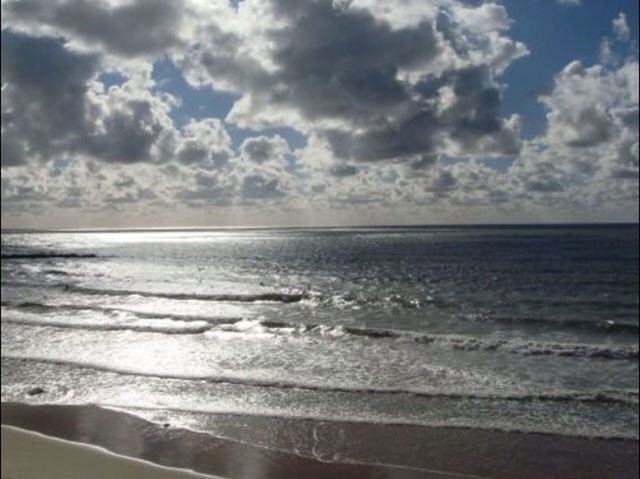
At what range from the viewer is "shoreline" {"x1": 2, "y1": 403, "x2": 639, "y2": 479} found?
921cm

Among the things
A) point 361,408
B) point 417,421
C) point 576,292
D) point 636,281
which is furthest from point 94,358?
point 636,281

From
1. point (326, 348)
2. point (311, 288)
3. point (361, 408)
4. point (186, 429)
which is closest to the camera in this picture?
point (186, 429)

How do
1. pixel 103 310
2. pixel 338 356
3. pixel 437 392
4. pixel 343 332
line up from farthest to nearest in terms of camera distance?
pixel 103 310 < pixel 343 332 < pixel 338 356 < pixel 437 392

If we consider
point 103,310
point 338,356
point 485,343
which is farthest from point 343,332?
point 103,310

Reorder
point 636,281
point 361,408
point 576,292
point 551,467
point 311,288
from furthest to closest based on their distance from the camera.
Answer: point 636,281
point 311,288
point 576,292
point 361,408
point 551,467

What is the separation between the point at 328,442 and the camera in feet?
34.9

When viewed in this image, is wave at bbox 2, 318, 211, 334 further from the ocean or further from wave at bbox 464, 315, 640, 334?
wave at bbox 464, 315, 640, 334

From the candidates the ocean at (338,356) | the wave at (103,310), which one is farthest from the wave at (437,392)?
the wave at (103,310)

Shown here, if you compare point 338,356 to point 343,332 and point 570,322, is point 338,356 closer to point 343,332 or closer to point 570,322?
point 343,332

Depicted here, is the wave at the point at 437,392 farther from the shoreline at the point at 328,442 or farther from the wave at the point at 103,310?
the wave at the point at 103,310

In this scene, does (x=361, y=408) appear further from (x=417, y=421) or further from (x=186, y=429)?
(x=186, y=429)

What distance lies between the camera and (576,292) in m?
40.5

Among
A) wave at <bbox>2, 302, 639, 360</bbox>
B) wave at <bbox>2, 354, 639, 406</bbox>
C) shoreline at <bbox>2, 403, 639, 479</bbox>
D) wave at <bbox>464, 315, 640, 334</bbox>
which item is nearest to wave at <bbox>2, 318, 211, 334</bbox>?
wave at <bbox>2, 302, 639, 360</bbox>

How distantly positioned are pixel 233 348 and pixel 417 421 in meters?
9.36
